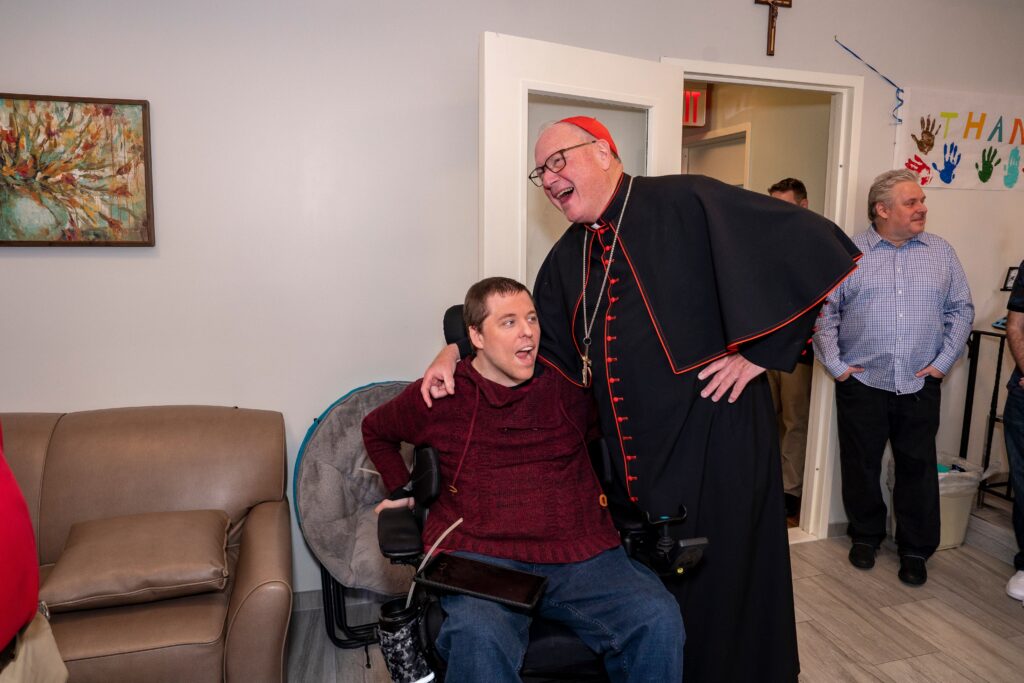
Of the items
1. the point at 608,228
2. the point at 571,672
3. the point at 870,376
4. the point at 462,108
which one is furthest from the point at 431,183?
the point at 870,376

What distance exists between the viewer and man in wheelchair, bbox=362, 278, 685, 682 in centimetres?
162

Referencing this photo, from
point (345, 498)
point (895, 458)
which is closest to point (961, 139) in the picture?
point (895, 458)

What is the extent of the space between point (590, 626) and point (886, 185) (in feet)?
7.98

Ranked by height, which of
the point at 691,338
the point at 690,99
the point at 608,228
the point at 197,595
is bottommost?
the point at 197,595

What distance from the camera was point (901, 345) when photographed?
304cm

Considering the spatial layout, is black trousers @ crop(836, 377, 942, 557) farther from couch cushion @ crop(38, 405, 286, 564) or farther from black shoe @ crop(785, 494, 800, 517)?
couch cushion @ crop(38, 405, 286, 564)

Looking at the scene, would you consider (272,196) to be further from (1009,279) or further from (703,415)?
(1009,279)

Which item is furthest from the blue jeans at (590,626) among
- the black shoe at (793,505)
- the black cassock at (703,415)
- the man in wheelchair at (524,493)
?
the black shoe at (793,505)

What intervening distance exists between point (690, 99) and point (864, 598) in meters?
3.03

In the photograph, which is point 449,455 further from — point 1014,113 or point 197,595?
point 1014,113

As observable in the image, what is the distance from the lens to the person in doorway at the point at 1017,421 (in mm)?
2828

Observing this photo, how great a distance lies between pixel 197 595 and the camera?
2.02 m

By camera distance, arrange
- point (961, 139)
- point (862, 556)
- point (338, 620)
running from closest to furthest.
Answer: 1. point (338, 620)
2. point (862, 556)
3. point (961, 139)

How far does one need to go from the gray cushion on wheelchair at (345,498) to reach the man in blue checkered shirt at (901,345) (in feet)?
6.77
